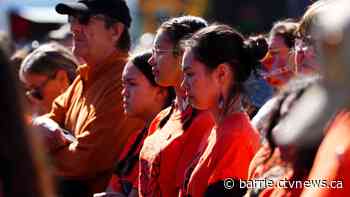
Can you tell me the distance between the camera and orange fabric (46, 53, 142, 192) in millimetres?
5336

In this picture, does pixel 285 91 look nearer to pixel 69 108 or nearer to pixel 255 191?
pixel 255 191

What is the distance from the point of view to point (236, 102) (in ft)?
13.9

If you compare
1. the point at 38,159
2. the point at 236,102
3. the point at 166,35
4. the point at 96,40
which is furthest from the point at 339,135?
the point at 96,40

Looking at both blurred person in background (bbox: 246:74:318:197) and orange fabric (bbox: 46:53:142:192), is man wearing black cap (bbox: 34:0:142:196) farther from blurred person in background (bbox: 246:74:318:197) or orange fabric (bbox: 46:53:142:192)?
blurred person in background (bbox: 246:74:318:197)

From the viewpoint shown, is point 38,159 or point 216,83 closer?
point 38,159

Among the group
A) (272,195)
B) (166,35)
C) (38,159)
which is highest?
(166,35)

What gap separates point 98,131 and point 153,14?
12798 mm

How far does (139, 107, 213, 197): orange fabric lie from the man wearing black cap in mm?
714

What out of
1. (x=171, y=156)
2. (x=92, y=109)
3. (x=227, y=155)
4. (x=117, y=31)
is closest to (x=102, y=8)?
(x=117, y=31)

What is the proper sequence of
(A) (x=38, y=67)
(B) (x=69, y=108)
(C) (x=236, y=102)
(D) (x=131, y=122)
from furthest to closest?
(A) (x=38, y=67) → (B) (x=69, y=108) → (D) (x=131, y=122) → (C) (x=236, y=102)

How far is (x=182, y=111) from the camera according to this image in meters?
4.69

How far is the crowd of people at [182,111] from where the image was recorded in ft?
7.44

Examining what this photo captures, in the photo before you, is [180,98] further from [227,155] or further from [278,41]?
[278,41]

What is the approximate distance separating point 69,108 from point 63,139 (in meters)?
0.40
